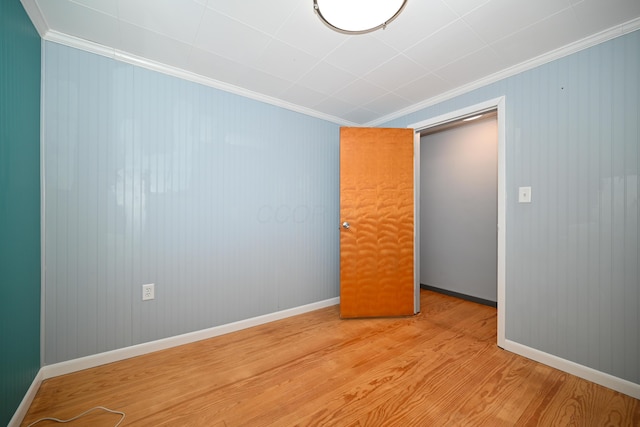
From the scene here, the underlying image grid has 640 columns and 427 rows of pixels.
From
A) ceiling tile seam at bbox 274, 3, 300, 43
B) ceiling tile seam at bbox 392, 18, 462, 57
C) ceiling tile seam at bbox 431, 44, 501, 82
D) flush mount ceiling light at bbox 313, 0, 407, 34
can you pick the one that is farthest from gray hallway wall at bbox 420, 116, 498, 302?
ceiling tile seam at bbox 274, 3, 300, 43

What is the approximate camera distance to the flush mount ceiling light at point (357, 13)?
123cm

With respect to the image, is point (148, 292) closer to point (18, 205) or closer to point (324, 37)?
Result: point (18, 205)

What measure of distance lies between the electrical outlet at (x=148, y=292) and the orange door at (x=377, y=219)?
171 centimetres

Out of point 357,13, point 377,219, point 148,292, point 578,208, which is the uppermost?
point 357,13

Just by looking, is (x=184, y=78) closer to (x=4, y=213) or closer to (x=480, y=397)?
(x=4, y=213)

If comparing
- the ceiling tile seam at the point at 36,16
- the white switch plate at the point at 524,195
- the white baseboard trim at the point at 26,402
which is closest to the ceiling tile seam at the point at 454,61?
the white switch plate at the point at 524,195

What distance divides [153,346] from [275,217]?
148 centimetres

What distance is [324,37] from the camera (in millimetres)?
1650

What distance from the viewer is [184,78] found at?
6.76 feet

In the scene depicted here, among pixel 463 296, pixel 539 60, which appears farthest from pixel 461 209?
pixel 539 60

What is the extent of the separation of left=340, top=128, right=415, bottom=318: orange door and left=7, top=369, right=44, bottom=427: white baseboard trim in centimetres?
227

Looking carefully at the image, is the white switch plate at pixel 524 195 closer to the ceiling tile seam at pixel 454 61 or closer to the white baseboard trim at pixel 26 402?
the ceiling tile seam at pixel 454 61

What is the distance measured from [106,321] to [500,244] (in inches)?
124

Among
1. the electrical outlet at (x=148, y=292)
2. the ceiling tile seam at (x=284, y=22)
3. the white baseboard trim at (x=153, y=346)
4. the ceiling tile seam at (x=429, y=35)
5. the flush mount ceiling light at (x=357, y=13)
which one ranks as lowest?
the white baseboard trim at (x=153, y=346)
